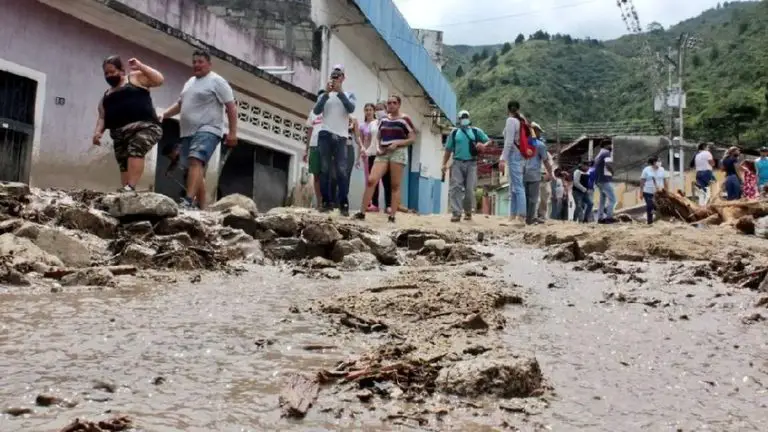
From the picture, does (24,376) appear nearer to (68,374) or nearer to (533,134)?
(68,374)

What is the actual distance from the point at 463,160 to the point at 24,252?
5364mm

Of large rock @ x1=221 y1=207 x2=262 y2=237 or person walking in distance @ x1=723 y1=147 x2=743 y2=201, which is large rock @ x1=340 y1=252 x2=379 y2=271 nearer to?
large rock @ x1=221 y1=207 x2=262 y2=237

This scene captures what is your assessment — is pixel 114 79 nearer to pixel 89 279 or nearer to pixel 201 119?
pixel 201 119

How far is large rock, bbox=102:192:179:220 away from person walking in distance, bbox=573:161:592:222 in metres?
8.59

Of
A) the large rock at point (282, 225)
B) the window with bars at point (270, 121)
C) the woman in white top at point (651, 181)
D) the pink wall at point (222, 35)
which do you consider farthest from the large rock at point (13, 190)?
the woman in white top at point (651, 181)

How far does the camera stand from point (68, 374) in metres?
1.73

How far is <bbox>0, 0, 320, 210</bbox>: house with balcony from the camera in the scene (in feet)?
25.6

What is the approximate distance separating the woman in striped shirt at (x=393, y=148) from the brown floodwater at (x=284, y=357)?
3.86 metres

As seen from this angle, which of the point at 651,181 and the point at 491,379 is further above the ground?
the point at 651,181

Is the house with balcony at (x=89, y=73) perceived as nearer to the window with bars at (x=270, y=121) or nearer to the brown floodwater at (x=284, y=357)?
the window with bars at (x=270, y=121)

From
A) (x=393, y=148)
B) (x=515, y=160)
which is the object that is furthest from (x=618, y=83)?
(x=393, y=148)

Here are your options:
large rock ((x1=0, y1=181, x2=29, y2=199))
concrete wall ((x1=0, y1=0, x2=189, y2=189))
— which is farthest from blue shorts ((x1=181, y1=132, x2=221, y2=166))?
concrete wall ((x1=0, y1=0, x2=189, y2=189))

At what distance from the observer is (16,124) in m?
7.71

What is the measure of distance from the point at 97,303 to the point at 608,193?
9715mm
